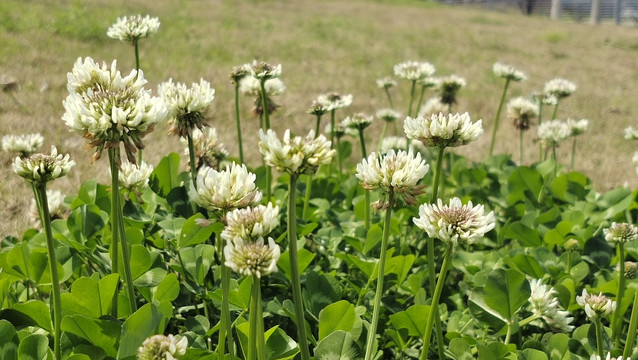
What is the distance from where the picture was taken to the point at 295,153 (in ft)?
3.20

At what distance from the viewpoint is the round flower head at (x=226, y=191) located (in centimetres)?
103

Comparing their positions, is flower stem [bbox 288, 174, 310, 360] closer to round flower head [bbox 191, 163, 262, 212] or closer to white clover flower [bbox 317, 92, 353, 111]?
round flower head [bbox 191, 163, 262, 212]

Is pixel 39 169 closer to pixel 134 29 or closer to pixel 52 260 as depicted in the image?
pixel 52 260

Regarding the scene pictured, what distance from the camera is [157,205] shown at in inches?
77.3

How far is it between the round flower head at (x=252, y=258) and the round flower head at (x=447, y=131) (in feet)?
1.70

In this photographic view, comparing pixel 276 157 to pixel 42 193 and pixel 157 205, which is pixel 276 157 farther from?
pixel 157 205

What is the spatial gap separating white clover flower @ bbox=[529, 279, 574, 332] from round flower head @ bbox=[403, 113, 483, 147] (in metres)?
0.43

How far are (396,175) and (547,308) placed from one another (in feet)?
2.02

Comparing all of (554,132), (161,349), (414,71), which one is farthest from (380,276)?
(554,132)

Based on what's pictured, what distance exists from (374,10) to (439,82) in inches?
419

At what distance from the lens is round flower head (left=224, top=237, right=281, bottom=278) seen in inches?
36.1

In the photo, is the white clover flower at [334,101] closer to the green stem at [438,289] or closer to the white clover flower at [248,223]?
the green stem at [438,289]

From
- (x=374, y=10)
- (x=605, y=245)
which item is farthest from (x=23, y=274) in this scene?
(x=374, y=10)

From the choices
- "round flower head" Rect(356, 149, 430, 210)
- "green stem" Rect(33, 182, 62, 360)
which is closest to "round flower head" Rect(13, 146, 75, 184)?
"green stem" Rect(33, 182, 62, 360)
